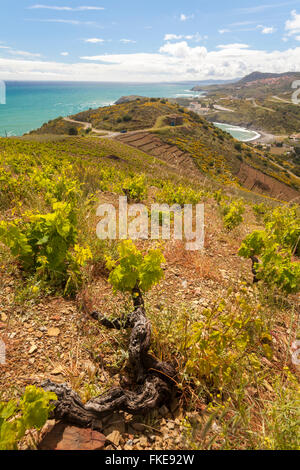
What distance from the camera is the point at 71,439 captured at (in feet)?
5.81

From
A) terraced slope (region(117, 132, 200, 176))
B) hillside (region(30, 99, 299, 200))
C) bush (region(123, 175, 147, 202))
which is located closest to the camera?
bush (region(123, 175, 147, 202))

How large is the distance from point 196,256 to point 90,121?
12551 centimetres

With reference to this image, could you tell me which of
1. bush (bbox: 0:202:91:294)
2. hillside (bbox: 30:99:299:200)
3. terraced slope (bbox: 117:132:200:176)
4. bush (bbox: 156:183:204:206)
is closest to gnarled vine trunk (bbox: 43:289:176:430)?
bush (bbox: 0:202:91:294)

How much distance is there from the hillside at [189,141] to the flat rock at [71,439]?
170 feet

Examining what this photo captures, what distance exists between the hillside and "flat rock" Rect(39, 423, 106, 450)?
5196 centimetres

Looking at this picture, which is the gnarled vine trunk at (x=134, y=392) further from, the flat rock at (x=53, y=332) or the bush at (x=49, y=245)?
the bush at (x=49, y=245)

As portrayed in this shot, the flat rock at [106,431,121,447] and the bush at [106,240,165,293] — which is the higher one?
the bush at [106,240,165,293]

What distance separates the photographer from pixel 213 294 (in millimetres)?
3631

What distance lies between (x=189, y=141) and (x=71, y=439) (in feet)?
290

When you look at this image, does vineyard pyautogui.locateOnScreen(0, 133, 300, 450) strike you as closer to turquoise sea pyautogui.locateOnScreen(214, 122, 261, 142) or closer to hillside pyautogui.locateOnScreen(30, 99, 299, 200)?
hillside pyautogui.locateOnScreen(30, 99, 299, 200)

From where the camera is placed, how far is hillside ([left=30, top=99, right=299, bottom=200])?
67.9m

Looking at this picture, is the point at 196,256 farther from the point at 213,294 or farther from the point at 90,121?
the point at 90,121

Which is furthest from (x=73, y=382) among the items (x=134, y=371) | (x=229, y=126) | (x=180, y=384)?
(x=229, y=126)

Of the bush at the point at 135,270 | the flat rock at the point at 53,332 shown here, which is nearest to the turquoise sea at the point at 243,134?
the bush at the point at 135,270
